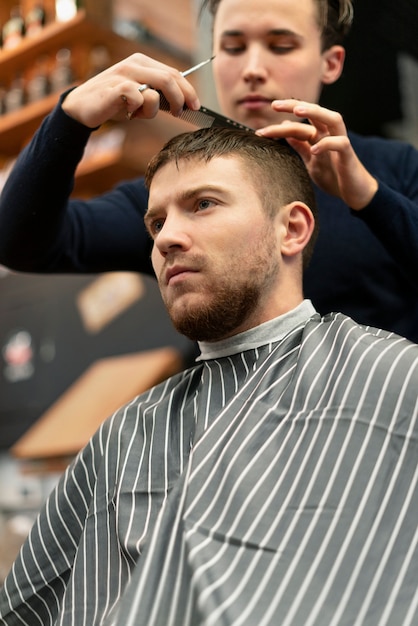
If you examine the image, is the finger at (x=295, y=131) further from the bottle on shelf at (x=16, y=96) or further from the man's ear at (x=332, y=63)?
the bottle on shelf at (x=16, y=96)

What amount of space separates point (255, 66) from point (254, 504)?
41.7 inches

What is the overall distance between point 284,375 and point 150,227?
0.48 metres

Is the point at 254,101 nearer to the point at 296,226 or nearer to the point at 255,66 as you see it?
the point at 255,66

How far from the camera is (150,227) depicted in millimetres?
1735

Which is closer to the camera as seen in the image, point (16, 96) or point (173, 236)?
point (173, 236)

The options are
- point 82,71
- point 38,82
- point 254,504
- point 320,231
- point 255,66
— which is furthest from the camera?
point 38,82

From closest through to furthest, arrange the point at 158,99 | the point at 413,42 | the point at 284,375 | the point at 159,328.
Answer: the point at 284,375, the point at 158,99, the point at 413,42, the point at 159,328

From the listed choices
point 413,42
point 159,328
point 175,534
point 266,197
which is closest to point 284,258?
point 266,197

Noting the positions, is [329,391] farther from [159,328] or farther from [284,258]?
[159,328]

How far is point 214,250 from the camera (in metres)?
1.55

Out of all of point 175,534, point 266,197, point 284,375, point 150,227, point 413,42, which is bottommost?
point 175,534

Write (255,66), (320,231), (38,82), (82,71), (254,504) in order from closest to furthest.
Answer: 1. (254,504)
2. (255,66)
3. (320,231)
4. (82,71)
5. (38,82)

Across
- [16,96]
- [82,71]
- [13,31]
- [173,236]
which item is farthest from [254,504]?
[13,31]

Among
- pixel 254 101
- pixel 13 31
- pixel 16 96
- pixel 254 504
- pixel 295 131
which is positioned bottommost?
pixel 254 504
